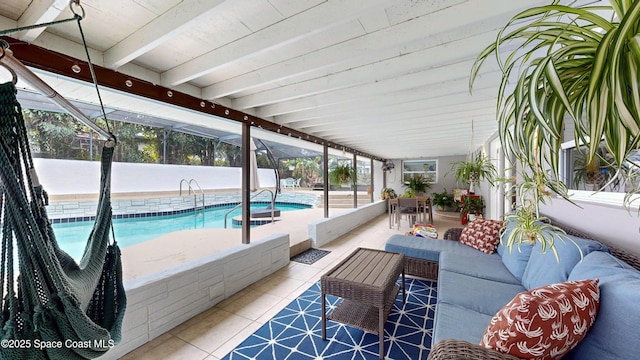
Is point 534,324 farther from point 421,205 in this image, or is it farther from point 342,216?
point 421,205

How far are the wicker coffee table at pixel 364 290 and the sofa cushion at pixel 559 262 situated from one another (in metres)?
1.03

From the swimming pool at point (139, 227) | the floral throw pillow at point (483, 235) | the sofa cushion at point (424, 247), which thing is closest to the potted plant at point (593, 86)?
the sofa cushion at point (424, 247)

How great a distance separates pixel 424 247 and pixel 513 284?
3.50ft

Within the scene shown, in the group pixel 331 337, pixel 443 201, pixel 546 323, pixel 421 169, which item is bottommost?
pixel 331 337

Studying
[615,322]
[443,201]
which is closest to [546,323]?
[615,322]

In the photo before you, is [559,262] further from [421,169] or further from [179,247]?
[421,169]

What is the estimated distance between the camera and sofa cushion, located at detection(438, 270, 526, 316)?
5.59 ft

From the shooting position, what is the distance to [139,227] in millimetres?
5879

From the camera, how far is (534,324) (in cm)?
98

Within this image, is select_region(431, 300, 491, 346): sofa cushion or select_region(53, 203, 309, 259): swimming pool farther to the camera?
select_region(53, 203, 309, 259): swimming pool

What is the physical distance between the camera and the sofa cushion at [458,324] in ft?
4.55

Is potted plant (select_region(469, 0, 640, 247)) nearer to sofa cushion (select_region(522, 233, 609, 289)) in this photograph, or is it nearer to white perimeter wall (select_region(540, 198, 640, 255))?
white perimeter wall (select_region(540, 198, 640, 255))

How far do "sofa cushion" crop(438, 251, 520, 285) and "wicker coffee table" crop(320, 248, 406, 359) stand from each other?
20.9 inches

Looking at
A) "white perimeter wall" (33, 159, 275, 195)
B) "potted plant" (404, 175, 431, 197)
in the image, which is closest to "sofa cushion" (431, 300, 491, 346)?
"white perimeter wall" (33, 159, 275, 195)
